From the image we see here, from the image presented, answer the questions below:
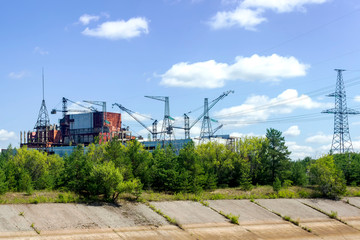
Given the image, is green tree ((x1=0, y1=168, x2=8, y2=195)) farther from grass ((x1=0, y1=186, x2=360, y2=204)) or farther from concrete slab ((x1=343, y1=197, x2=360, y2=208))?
concrete slab ((x1=343, y1=197, x2=360, y2=208))

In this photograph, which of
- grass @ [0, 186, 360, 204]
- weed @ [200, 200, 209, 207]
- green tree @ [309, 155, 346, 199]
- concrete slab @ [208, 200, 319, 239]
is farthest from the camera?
green tree @ [309, 155, 346, 199]

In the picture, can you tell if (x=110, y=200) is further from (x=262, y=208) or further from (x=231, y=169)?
(x=231, y=169)

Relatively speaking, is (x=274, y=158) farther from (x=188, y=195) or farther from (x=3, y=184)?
(x=3, y=184)

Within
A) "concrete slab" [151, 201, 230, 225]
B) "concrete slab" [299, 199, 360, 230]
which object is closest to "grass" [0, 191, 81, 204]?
"concrete slab" [151, 201, 230, 225]

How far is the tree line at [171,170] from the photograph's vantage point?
3862 centimetres

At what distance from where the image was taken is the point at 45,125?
150 metres

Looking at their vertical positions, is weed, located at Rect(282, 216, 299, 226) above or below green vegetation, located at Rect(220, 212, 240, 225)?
below

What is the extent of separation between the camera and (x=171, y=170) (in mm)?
46625

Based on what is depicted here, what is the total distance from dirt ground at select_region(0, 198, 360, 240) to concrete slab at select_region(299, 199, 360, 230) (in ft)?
0.44

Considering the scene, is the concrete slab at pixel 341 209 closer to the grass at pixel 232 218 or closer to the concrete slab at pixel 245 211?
the concrete slab at pixel 245 211

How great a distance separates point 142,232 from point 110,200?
644 cm

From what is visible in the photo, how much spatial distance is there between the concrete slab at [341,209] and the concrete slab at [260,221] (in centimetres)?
831

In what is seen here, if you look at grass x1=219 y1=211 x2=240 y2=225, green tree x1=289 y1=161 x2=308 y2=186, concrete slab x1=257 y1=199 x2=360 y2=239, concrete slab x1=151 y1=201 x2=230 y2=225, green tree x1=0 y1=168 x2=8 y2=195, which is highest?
green tree x1=0 y1=168 x2=8 y2=195

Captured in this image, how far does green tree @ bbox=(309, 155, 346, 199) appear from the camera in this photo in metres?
51.3
